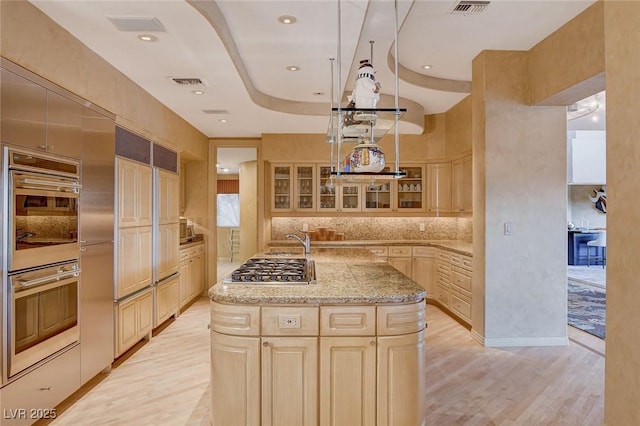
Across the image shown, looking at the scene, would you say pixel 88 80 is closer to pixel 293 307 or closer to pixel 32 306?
pixel 32 306

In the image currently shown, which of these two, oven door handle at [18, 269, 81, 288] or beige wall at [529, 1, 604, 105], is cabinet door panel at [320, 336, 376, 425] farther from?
beige wall at [529, 1, 604, 105]

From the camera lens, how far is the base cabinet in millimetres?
2250

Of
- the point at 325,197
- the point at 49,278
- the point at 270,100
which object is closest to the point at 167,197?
the point at 270,100

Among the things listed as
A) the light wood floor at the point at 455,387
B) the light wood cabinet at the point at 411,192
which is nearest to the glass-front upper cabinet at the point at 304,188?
the light wood cabinet at the point at 411,192

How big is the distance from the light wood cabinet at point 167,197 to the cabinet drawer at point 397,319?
331cm

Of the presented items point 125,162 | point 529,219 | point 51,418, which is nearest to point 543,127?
point 529,219

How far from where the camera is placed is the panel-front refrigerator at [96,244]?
124 inches

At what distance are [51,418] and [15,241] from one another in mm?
1246

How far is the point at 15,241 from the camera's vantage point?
235cm

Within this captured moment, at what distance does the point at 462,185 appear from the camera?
5.79 m

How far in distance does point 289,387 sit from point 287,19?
2.53 meters

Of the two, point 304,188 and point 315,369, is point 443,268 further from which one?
point 315,369

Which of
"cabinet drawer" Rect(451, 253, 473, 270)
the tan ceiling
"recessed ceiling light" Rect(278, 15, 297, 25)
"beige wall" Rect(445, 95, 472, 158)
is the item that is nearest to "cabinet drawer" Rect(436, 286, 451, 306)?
"cabinet drawer" Rect(451, 253, 473, 270)

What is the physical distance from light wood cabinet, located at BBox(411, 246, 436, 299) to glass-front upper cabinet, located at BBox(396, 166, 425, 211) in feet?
2.66
